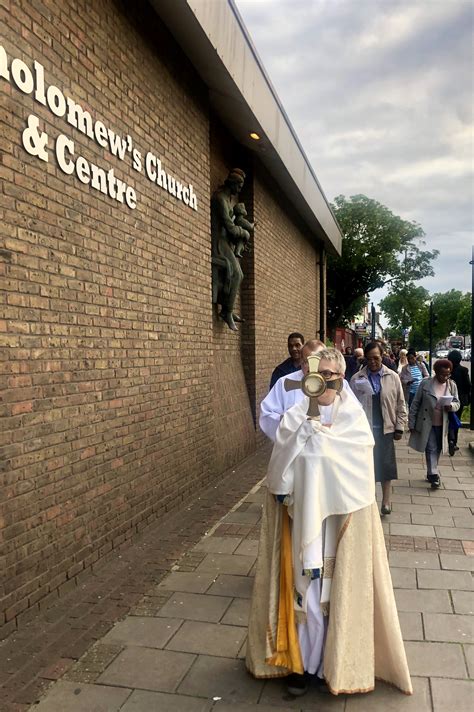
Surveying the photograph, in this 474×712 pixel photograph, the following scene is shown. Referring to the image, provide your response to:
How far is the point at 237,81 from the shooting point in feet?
23.5

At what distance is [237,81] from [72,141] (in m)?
3.47

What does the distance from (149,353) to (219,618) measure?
2.64m

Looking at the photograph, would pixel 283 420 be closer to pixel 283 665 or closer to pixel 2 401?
pixel 283 665

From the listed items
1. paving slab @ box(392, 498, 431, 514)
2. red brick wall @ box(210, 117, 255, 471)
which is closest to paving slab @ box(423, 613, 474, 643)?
paving slab @ box(392, 498, 431, 514)

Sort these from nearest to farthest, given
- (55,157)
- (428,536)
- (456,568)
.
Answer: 1. (55,157)
2. (456,568)
3. (428,536)

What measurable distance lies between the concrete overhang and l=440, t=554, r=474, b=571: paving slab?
17.3ft

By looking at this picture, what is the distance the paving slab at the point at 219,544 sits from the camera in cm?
516

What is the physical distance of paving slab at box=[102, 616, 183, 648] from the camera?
356 centimetres

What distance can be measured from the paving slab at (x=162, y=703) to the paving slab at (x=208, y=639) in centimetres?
45

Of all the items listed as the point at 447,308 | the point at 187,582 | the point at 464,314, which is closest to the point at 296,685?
the point at 187,582

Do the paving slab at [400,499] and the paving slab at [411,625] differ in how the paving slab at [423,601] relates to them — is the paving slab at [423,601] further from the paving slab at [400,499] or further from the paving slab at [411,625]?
the paving slab at [400,499]

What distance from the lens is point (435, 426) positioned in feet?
25.5

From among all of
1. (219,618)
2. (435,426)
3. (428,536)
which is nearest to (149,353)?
(219,618)

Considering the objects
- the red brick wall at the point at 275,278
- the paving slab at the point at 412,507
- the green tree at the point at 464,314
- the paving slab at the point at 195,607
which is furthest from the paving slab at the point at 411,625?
the green tree at the point at 464,314
